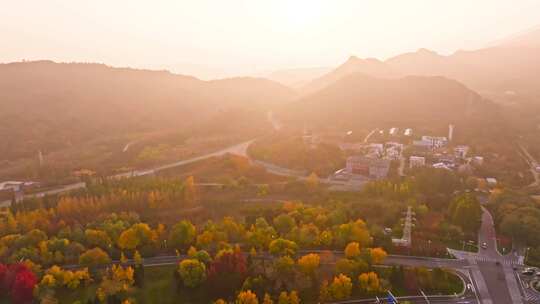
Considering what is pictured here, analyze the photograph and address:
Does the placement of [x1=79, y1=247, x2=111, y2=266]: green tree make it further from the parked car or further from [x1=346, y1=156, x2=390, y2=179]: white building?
[x1=346, y1=156, x2=390, y2=179]: white building

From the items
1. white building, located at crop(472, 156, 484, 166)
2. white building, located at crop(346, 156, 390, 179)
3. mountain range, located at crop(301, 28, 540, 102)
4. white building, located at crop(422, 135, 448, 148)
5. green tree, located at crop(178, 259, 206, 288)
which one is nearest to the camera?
green tree, located at crop(178, 259, 206, 288)

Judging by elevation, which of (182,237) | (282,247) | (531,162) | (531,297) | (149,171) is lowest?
(531,297)

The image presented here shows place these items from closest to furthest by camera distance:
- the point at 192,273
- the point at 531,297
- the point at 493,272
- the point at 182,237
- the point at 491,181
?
the point at 531,297
the point at 192,273
the point at 493,272
the point at 182,237
the point at 491,181

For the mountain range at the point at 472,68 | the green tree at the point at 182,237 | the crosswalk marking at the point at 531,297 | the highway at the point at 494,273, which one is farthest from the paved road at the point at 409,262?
the mountain range at the point at 472,68

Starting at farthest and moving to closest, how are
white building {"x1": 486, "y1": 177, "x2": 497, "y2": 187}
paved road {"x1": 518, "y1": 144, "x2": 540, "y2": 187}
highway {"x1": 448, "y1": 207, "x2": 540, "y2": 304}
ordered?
paved road {"x1": 518, "y1": 144, "x2": 540, "y2": 187}
white building {"x1": 486, "y1": 177, "x2": 497, "y2": 187}
highway {"x1": 448, "y1": 207, "x2": 540, "y2": 304}

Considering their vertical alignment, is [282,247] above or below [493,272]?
above

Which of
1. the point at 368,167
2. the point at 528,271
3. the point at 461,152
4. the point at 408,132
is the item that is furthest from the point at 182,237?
the point at 408,132

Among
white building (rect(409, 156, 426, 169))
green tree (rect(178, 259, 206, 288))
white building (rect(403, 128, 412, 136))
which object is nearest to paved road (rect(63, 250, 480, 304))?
green tree (rect(178, 259, 206, 288))

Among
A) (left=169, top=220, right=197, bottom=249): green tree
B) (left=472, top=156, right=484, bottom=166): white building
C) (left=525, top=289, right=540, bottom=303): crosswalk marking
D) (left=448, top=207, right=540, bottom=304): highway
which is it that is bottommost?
(left=525, top=289, right=540, bottom=303): crosswalk marking

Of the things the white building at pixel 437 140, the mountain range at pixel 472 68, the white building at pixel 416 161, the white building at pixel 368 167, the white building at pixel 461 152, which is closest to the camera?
the white building at pixel 368 167

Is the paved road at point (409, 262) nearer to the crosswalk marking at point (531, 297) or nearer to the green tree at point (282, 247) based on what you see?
the green tree at point (282, 247)

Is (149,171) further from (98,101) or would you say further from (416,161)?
(98,101)

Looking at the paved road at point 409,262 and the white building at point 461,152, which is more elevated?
the white building at point 461,152
